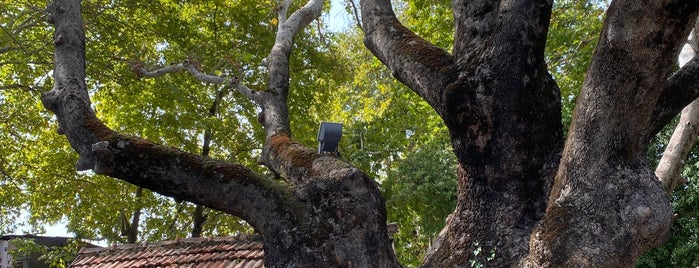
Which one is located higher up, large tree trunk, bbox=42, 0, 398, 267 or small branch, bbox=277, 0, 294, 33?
small branch, bbox=277, 0, 294, 33

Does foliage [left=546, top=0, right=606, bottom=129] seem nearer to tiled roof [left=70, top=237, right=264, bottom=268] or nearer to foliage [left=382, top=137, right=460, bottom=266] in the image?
foliage [left=382, top=137, right=460, bottom=266]

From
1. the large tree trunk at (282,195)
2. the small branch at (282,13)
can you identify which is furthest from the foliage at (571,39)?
the large tree trunk at (282,195)

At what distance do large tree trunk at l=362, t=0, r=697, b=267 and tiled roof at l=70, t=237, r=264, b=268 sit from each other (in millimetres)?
2781

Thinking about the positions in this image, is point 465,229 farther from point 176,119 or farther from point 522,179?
point 176,119

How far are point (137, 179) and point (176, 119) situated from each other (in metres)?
10.7

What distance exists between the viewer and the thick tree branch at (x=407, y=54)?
3756 millimetres

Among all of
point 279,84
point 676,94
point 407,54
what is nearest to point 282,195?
point 407,54

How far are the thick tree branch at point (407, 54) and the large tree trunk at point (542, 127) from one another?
10 mm

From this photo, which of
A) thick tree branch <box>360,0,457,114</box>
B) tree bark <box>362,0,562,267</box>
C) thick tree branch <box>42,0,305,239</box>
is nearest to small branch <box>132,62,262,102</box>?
thick tree branch <box>360,0,457,114</box>

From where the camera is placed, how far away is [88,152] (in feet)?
12.9

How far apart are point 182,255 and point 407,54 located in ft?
12.9

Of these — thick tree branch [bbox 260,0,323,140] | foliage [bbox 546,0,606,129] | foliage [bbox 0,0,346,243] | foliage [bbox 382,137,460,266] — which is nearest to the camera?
thick tree branch [bbox 260,0,323,140]

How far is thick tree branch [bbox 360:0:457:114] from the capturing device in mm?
3756

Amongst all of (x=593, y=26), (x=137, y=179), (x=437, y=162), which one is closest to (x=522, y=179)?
(x=137, y=179)
